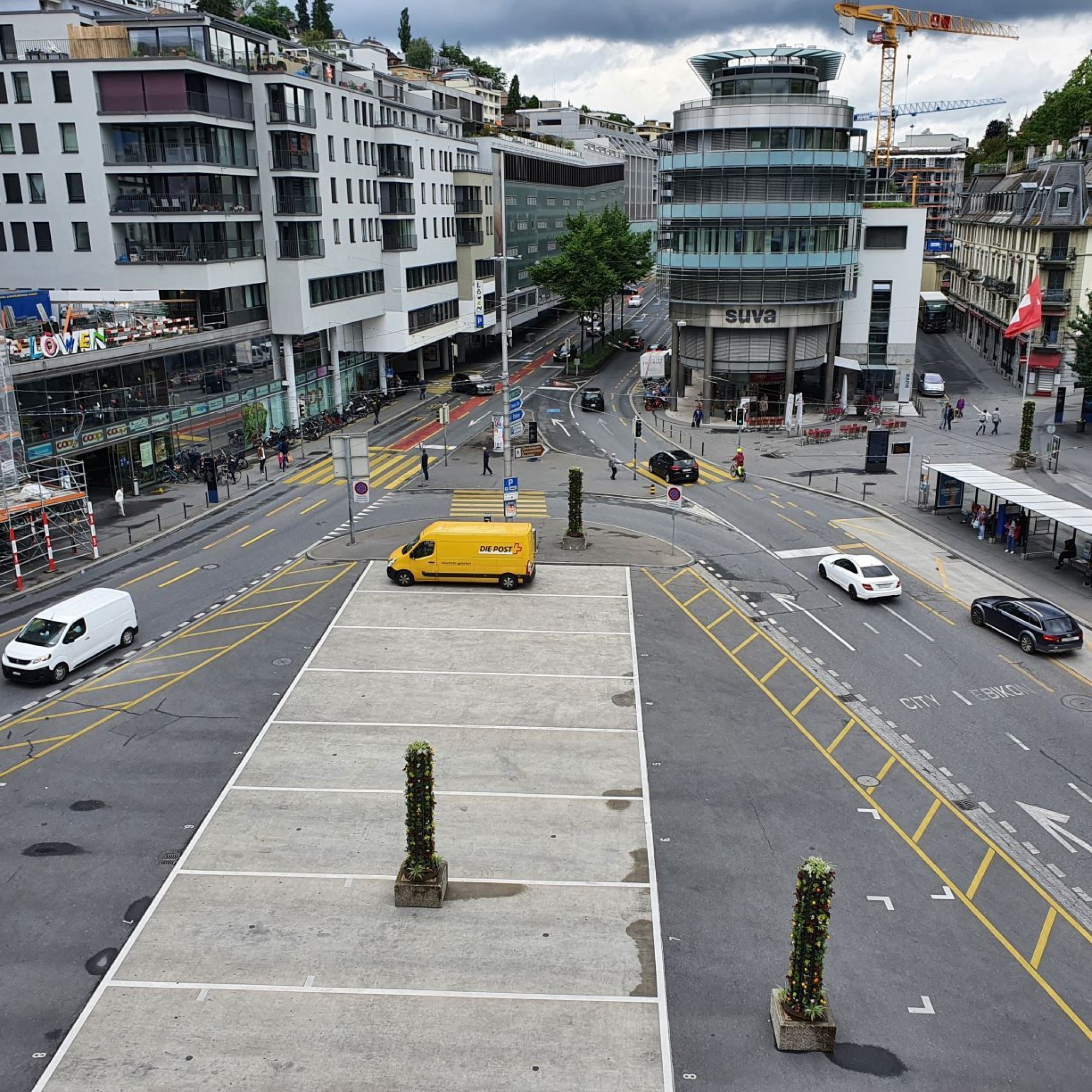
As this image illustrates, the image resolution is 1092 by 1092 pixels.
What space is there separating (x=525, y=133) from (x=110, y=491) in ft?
341

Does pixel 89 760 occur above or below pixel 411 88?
below

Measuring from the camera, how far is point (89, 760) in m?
25.6

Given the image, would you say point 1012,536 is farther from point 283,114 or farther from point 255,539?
point 283,114

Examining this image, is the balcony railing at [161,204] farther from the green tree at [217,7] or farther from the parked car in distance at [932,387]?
the green tree at [217,7]

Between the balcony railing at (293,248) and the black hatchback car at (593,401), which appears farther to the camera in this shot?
the black hatchback car at (593,401)

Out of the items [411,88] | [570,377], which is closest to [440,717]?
[570,377]

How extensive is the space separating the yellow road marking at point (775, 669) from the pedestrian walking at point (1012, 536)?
1631cm

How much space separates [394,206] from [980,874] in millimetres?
66286

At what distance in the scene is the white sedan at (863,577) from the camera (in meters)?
36.9

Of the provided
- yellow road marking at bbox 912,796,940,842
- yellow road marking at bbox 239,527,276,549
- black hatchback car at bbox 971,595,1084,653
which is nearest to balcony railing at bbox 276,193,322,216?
yellow road marking at bbox 239,527,276,549

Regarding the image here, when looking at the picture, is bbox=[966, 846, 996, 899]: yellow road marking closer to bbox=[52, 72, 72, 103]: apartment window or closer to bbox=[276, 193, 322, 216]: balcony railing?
bbox=[276, 193, 322, 216]: balcony railing

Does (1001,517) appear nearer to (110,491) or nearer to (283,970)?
(283,970)

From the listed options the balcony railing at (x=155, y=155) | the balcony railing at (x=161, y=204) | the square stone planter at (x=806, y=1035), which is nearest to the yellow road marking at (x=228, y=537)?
the balcony railing at (x=161, y=204)

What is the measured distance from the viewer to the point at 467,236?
90.5 meters
